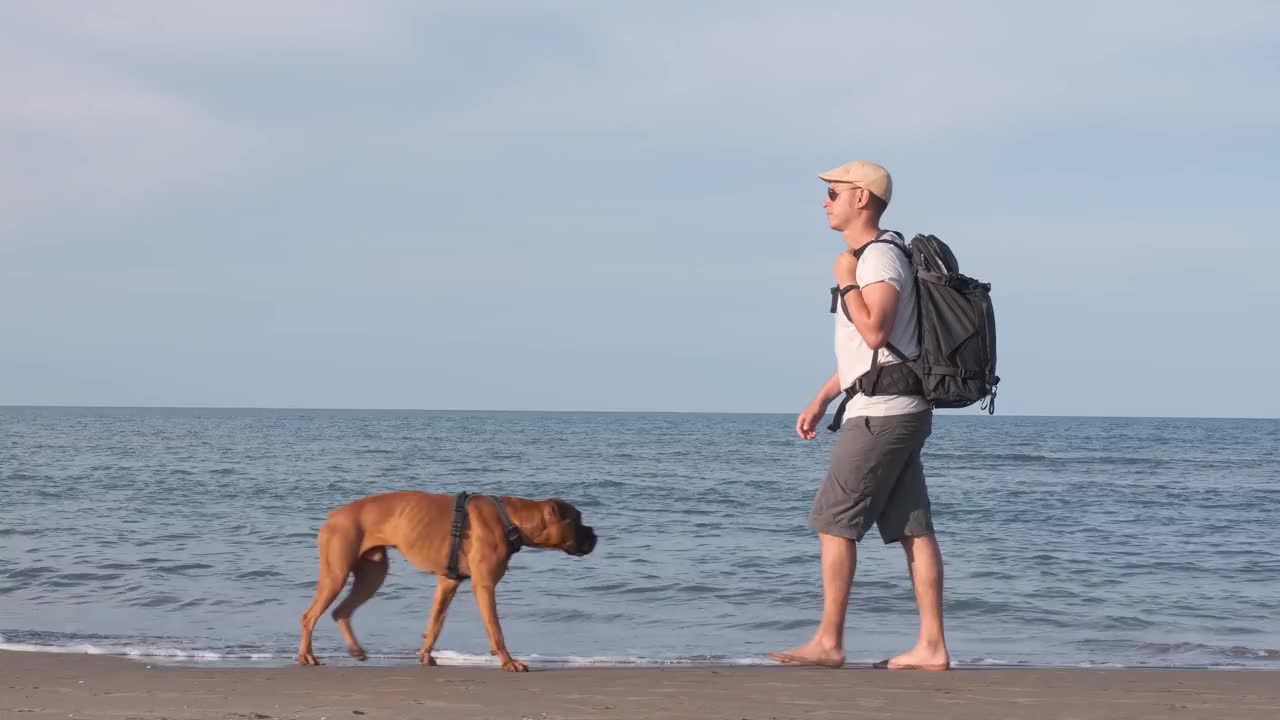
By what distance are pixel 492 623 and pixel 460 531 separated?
16.7 inches

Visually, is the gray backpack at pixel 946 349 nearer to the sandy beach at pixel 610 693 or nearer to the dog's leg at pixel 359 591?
the sandy beach at pixel 610 693

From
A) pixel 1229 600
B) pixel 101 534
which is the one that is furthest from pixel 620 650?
pixel 101 534

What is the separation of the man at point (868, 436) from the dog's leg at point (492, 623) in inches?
44.2

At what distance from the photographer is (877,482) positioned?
4785 millimetres

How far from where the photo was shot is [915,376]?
15.5 feet

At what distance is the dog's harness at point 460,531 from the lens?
5.11 m

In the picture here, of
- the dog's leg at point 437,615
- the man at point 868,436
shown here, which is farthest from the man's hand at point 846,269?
the dog's leg at point 437,615

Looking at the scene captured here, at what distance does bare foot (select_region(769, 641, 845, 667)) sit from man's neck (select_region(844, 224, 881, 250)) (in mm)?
1675

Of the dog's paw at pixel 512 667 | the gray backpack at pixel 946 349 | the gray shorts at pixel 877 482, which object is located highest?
the gray backpack at pixel 946 349

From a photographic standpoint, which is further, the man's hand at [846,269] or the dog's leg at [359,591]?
the dog's leg at [359,591]

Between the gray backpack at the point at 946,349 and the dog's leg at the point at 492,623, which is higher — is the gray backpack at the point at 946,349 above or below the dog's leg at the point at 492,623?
above

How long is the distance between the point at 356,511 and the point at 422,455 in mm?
25486

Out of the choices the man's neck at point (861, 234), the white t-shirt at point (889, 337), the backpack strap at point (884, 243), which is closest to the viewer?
the white t-shirt at point (889, 337)

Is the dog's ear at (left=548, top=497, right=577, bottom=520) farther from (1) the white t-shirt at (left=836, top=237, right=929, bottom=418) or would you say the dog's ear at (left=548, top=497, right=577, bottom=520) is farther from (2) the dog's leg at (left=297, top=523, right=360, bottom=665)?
(1) the white t-shirt at (left=836, top=237, right=929, bottom=418)
